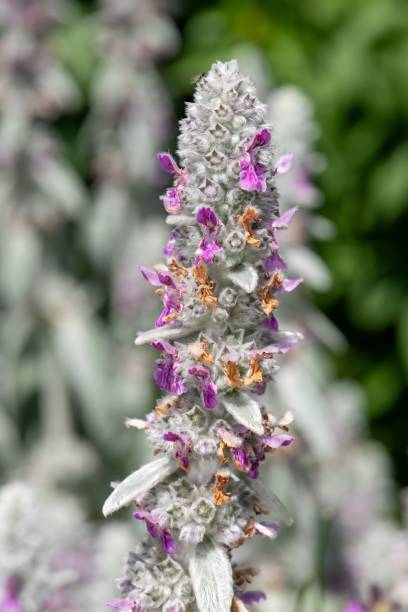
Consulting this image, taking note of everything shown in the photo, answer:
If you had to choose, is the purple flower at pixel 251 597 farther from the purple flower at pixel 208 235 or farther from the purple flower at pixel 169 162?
the purple flower at pixel 169 162

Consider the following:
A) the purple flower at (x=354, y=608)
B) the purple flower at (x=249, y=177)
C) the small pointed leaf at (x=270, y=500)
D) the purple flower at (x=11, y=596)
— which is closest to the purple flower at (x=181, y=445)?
the small pointed leaf at (x=270, y=500)

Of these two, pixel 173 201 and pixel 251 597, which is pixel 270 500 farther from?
pixel 173 201

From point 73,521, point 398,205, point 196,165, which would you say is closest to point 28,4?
point 398,205

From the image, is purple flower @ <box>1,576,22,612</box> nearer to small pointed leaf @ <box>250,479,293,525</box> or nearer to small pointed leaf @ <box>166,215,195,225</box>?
small pointed leaf @ <box>250,479,293,525</box>

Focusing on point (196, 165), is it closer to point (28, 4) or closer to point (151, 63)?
point (28, 4)

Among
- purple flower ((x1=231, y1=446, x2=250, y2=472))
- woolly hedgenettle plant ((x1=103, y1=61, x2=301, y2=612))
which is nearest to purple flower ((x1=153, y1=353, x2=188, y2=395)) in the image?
woolly hedgenettle plant ((x1=103, y1=61, x2=301, y2=612))
